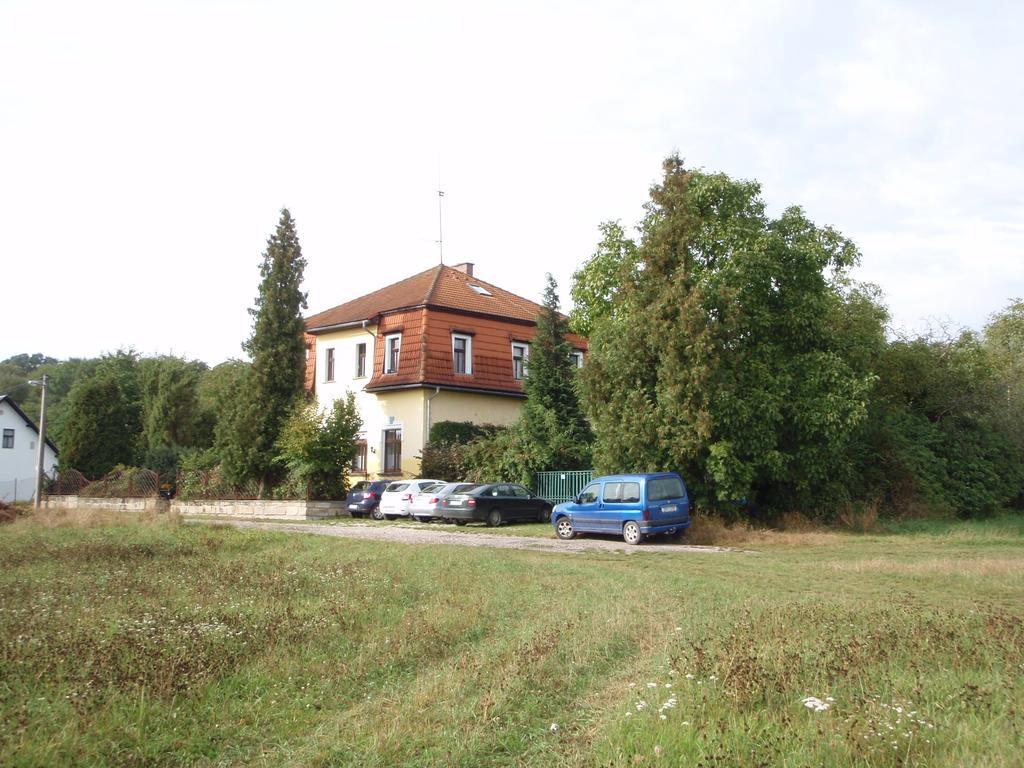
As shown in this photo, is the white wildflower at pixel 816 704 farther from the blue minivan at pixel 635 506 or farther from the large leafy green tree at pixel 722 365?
the large leafy green tree at pixel 722 365

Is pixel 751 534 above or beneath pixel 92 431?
beneath

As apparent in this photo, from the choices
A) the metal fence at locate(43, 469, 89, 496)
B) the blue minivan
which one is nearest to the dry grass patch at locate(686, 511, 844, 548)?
the blue minivan

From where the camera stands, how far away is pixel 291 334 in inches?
1485

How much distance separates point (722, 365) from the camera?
24.7 meters

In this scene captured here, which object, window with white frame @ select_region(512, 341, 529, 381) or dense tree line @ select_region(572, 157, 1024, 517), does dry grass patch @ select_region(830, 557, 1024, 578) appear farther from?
window with white frame @ select_region(512, 341, 529, 381)

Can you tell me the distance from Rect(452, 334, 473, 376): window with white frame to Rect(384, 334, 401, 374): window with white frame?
2.48m

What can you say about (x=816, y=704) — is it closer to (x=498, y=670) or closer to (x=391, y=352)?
(x=498, y=670)

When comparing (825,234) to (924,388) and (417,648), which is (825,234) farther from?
(417,648)

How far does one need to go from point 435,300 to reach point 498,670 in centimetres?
3214

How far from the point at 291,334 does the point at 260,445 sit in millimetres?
4814

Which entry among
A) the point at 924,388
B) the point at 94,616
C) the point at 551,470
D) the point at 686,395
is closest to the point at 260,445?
the point at 551,470

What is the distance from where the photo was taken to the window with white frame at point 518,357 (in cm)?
4116

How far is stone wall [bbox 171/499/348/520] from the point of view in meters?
34.4

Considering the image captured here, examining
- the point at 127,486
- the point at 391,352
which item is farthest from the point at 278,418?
A: the point at 127,486
